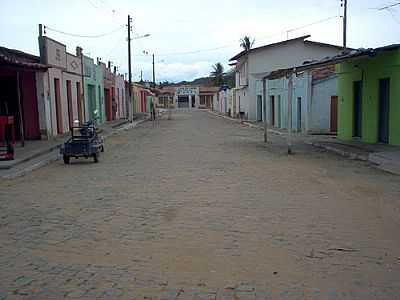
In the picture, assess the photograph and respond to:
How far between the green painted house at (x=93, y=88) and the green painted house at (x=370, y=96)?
15.7 m

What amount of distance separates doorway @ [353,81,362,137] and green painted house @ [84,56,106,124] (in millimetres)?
16060

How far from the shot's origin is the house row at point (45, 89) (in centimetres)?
2002

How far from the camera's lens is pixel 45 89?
69.3 feet

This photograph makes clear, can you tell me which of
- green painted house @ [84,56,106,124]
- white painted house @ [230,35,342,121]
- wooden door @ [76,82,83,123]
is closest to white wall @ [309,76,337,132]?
green painted house @ [84,56,106,124]

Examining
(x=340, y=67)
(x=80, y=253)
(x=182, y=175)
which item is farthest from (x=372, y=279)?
(x=340, y=67)

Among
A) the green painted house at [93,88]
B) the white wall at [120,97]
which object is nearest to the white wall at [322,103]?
the green painted house at [93,88]

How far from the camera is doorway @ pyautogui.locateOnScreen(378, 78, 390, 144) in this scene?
17125 millimetres

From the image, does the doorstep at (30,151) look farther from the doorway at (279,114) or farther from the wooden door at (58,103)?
the doorway at (279,114)

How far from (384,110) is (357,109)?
2904 millimetres

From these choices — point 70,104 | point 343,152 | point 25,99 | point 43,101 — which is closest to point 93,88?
point 70,104

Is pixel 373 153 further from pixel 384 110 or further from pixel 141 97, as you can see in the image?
pixel 141 97

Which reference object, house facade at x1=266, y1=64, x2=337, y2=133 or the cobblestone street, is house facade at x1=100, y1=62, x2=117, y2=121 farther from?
the cobblestone street

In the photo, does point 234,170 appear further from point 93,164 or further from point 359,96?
point 359,96

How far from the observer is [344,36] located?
3353cm
